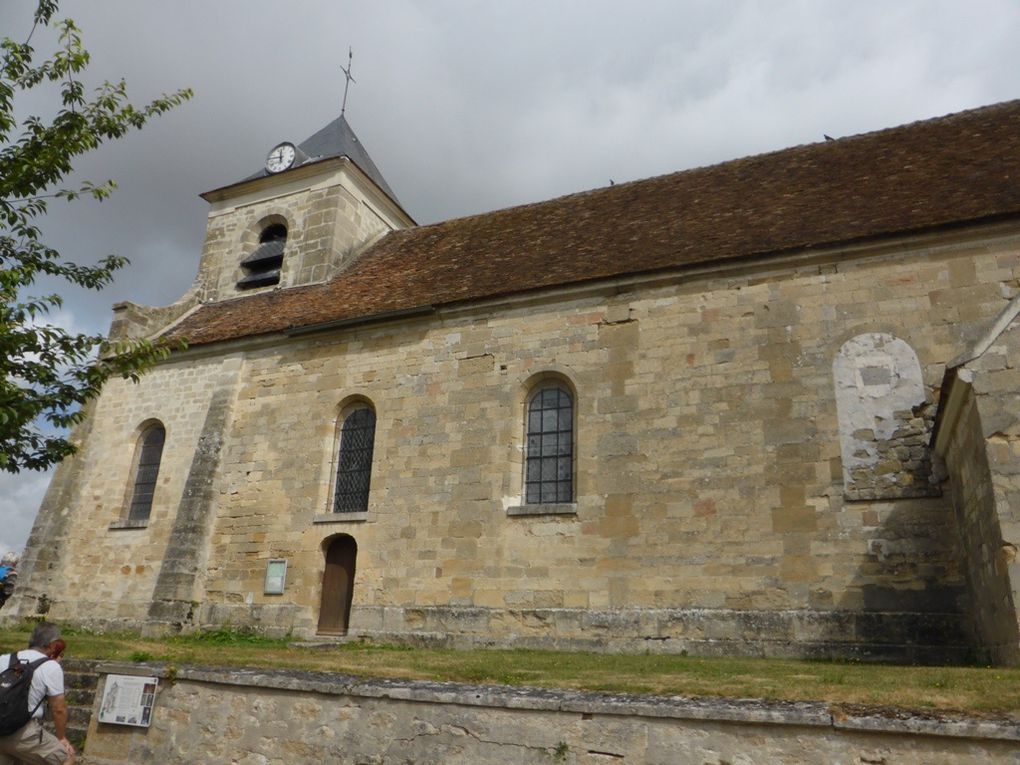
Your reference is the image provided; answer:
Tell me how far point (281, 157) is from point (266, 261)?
9.78 feet

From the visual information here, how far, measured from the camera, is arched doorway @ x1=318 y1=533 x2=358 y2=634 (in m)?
12.6

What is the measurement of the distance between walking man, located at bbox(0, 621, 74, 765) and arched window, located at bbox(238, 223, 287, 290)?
1366 cm

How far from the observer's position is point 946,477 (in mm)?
9250

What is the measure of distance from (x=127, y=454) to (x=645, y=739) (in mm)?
14066

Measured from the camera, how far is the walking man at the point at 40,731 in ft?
16.6

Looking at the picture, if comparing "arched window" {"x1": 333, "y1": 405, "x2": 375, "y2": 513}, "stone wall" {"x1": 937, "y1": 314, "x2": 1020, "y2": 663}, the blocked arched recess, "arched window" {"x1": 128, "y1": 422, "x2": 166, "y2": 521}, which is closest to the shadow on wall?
the blocked arched recess

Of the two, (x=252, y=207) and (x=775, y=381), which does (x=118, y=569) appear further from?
(x=775, y=381)

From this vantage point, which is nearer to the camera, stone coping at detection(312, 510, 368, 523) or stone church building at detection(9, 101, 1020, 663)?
stone church building at detection(9, 101, 1020, 663)

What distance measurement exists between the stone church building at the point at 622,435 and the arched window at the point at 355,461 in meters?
0.05

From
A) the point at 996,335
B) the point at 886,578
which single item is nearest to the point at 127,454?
the point at 886,578

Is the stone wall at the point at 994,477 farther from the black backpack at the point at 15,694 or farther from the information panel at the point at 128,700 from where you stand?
the black backpack at the point at 15,694

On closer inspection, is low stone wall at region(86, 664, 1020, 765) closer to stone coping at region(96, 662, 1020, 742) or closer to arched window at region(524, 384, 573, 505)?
stone coping at region(96, 662, 1020, 742)

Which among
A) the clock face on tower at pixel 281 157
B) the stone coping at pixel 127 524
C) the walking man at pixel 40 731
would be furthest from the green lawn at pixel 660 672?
the clock face on tower at pixel 281 157

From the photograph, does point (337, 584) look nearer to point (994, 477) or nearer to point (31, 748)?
point (31, 748)
